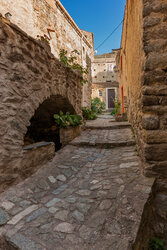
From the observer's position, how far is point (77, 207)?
5.83ft

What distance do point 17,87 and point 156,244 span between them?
281 centimetres

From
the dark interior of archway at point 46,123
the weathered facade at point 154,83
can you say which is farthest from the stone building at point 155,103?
the dark interior of archway at point 46,123

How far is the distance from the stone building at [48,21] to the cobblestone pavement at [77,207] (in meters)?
6.38

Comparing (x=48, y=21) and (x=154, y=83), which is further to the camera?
(x=48, y=21)

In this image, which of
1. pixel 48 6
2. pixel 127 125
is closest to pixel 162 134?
pixel 127 125

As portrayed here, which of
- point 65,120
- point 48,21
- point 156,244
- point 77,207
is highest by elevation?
point 48,21

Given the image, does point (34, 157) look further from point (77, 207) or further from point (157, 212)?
point (157, 212)

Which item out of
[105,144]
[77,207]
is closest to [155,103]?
[77,207]

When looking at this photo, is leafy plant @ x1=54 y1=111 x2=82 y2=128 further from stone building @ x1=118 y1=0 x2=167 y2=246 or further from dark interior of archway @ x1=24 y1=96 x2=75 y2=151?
stone building @ x1=118 y1=0 x2=167 y2=246

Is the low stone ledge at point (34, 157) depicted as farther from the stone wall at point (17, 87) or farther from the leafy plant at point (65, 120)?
the leafy plant at point (65, 120)

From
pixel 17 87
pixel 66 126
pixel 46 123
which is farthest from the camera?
pixel 46 123

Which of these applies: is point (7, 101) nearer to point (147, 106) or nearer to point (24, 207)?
point (24, 207)

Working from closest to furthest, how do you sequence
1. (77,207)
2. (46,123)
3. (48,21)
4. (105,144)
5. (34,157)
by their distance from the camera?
(77,207)
(34,157)
(105,144)
(46,123)
(48,21)

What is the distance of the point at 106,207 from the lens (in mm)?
1714
